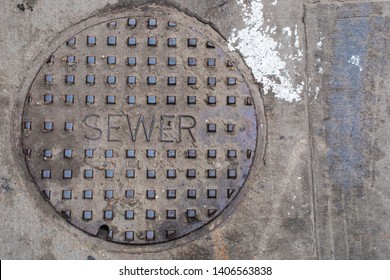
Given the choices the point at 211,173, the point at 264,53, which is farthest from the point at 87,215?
the point at 264,53

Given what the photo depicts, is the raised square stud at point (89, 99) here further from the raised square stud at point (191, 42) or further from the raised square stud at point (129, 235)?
the raised square stud at point (129, 235)

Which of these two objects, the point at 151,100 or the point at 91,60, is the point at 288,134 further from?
the point at 91,60

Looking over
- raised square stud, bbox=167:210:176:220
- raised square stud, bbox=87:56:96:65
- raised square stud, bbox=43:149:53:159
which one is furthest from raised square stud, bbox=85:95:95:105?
raised square stud, bbox=167:210:176:220

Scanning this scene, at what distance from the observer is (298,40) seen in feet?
13.5

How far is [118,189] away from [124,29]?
4.32 feet

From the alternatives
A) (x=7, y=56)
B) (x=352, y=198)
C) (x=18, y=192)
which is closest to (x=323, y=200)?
(x=352, y=198)

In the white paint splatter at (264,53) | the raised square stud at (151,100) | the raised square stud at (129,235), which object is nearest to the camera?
the raised square stud at (129,235)

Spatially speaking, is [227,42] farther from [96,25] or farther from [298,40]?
[96,25]

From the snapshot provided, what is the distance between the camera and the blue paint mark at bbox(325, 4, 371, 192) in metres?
3.99

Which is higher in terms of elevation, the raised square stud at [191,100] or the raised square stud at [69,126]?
the raised square stud at [191,100]

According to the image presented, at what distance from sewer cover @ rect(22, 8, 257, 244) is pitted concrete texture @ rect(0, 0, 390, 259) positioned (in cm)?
13

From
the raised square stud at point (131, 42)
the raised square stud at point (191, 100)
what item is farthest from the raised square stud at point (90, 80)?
the raised square stud at point (191, 100)

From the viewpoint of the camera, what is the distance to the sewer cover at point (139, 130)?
12.8 ft

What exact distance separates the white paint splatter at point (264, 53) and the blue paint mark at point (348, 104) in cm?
32
